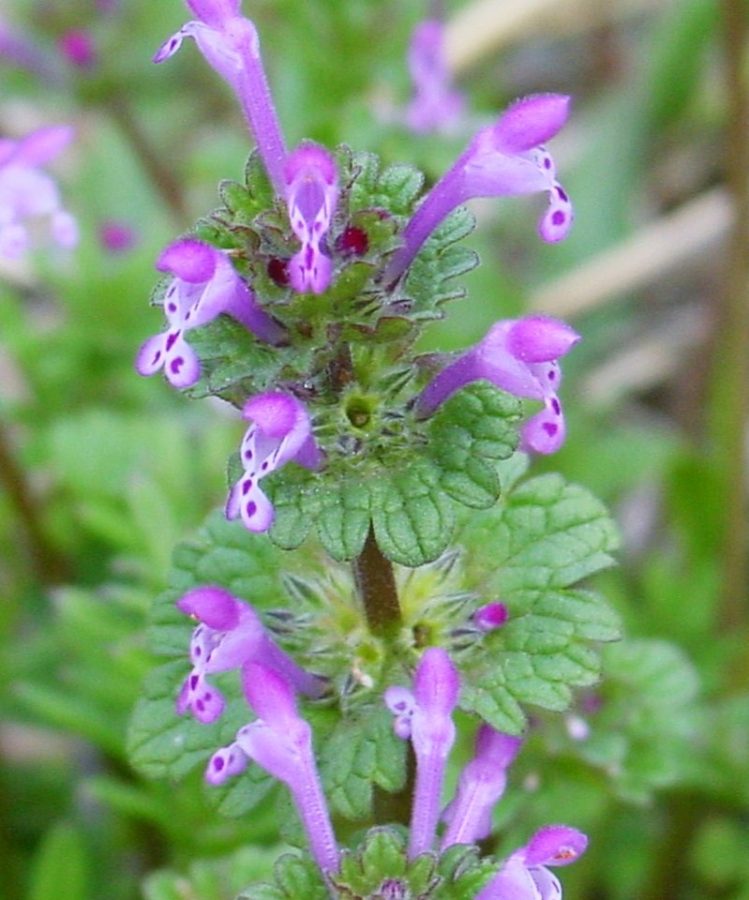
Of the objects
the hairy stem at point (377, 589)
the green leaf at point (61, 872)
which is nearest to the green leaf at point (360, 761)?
the hairy stem at point (377, 589)

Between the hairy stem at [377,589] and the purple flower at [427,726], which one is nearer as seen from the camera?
the purple flower at [427,726]

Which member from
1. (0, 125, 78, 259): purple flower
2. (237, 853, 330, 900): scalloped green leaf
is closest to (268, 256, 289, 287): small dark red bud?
(237, 853, 330, 900): scalloped green leaf

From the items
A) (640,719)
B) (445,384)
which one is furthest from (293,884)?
(640,719)

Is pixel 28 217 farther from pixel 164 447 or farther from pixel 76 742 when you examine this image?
pixel 76 742

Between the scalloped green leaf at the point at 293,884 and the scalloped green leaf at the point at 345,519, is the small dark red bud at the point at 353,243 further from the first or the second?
the scalloped green leaf at the point at 293,884

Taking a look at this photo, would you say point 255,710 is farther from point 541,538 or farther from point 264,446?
point 541,538

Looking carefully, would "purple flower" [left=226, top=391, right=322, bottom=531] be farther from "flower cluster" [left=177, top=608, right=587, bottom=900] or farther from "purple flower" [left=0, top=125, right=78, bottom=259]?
"purple flower" [left=0, top=125, right=78, bottom=259]
